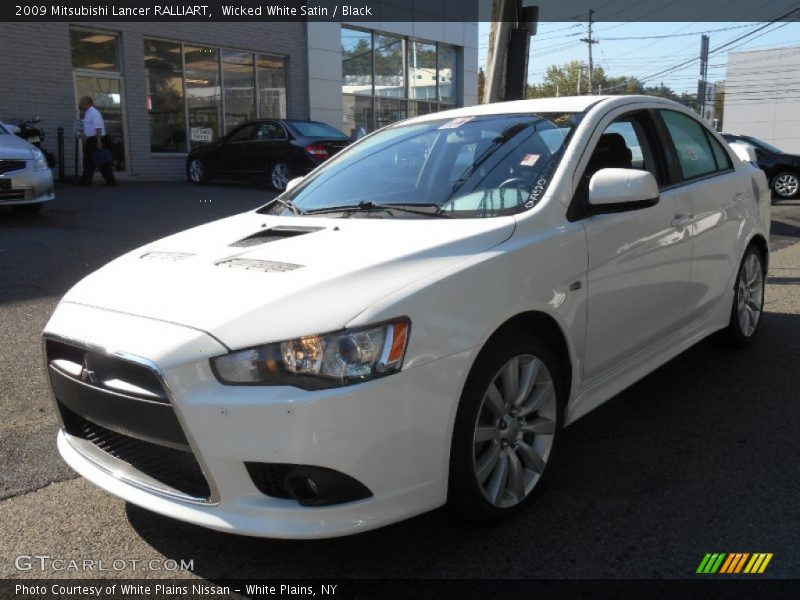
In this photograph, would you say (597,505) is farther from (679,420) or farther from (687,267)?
(687,267)

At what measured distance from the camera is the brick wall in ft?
45.9

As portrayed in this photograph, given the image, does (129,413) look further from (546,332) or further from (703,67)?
(703,67)

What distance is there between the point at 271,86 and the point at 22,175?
10466mm

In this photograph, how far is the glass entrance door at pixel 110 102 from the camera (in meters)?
15.2

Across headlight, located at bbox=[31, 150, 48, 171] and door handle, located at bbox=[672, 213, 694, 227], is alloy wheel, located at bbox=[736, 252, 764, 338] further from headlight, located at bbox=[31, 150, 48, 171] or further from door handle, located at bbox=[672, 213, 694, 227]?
headlight, located at bbox=[31, 150, 48, 171]

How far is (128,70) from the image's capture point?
1564 centimetres

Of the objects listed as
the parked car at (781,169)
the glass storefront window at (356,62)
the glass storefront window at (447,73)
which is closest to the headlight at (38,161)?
the glass storefront window at (356,62)

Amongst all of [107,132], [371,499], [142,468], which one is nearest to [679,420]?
[371,499]

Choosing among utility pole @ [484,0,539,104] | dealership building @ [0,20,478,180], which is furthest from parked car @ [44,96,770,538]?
dealership building @ [0,20,478,180]

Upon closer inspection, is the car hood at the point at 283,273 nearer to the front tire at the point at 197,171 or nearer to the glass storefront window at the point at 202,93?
the front tire at the point at 197,171

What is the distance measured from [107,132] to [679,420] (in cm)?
1470

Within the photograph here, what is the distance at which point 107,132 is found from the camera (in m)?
15.6

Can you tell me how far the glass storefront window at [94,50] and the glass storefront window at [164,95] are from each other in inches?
28.7

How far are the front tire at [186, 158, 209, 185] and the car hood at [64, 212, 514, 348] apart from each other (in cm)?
1343
